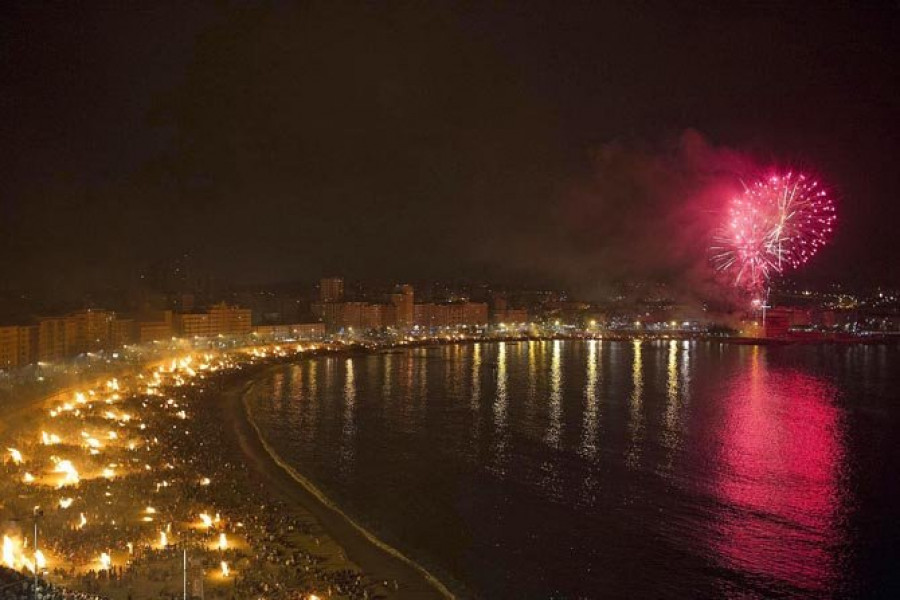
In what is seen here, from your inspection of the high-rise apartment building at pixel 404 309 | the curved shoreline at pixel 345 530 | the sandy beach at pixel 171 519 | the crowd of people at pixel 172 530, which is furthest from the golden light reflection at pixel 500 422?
the high-rise apartment building at pixel 404 309

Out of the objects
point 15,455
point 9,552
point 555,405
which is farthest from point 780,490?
point 15,455

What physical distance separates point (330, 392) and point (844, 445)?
611 inches

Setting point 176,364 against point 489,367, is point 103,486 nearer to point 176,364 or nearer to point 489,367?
point 176,364

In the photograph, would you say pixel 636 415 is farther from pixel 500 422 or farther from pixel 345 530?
pixel 345 530

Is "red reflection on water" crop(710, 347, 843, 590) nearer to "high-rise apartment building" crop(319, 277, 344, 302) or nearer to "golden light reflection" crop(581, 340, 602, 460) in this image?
"golden light reflection" crop(581, 340, 602, 460)

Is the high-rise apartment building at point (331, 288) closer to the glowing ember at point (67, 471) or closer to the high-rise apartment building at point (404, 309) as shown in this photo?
the high-rise apartment building at point (404, 309)

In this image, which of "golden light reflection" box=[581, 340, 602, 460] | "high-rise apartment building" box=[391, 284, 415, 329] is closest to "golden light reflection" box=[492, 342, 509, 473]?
"golden light reflection" box=[581, 340, 602, 460]

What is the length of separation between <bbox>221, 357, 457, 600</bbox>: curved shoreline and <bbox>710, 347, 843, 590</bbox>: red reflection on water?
3.65 meters

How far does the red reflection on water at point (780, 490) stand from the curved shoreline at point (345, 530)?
12.0 ft

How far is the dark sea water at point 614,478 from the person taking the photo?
878cm

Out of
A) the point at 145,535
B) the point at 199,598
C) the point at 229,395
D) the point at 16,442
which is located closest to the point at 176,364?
the point at 229,395

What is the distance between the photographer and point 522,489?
12258 millimetres

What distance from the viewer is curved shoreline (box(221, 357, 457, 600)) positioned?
8023mm

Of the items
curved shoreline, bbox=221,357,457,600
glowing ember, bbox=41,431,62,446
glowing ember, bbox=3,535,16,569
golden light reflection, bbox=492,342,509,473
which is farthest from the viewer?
golden light reflection, bbox=492,342,509,473
